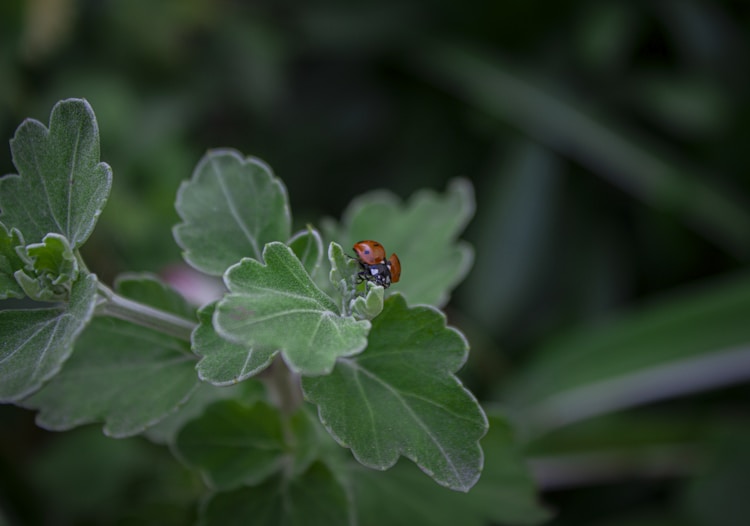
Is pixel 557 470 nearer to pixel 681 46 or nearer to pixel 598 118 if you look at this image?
pixel 598 118

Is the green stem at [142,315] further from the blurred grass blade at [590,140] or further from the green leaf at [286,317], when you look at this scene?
the blurred grass blade at [590,140]

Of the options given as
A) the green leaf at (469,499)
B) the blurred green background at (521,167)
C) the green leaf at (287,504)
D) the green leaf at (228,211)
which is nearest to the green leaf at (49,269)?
the green leaf at (228,211)

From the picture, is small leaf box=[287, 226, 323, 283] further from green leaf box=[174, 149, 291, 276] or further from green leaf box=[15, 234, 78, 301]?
green leaf box=[15, 234, 78, 301]

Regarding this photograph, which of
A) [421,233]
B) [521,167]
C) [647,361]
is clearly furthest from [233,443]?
[521,167]

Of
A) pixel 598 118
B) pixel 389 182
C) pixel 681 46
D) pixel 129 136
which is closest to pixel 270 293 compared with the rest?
pixel 129 136

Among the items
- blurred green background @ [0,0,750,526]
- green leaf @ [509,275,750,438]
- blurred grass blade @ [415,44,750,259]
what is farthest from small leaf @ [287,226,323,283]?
blurred grass blade @ [415,44,750,259]

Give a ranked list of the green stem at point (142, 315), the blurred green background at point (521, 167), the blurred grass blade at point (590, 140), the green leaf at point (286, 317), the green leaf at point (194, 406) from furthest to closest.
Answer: the blurred grass blade at point (590, 140) < the blurred green background at point (521, 167) < the green leaf at point (194, 406) < the green stem at point (142, 315) < the green leaf at point (286, 317)
